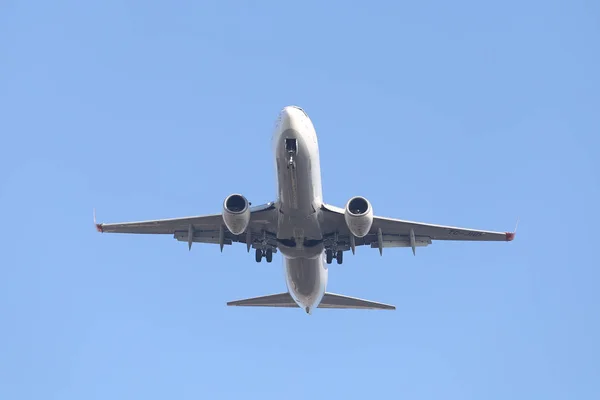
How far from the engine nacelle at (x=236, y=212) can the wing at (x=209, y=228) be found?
1.64 meters

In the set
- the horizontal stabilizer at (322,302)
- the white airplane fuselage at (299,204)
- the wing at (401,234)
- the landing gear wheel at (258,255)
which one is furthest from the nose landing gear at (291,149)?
the horizontal stabilizer at (322,302)

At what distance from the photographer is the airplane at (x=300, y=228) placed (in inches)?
1432

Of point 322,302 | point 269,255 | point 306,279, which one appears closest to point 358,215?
point 306,279

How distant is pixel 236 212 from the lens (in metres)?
36.8

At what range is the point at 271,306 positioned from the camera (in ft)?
150

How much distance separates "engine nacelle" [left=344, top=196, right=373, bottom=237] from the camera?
1458 inches

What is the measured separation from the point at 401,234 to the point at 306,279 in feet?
15.8

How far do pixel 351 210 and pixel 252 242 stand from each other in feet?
19.1

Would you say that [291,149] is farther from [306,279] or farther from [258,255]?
[258,255]

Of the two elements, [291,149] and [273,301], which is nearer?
[291,149]

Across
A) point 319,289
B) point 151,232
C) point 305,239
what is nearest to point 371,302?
point 319,289

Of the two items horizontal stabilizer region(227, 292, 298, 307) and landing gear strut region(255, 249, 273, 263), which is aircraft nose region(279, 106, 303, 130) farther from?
horizontal stabilizer region(227, 292, 298, 307)

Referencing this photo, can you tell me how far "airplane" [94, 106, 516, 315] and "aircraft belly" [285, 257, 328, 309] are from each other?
0.04 metres

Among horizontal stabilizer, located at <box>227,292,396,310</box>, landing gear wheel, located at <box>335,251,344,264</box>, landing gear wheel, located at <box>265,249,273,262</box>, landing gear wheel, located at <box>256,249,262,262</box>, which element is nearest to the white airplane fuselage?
landing gear wheel, located at <box>335,251,344,264</box>
